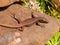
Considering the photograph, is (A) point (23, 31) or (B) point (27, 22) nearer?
(A) point (23, 31)

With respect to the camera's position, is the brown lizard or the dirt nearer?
the dirt

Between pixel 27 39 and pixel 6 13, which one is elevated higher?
pixel 6 13

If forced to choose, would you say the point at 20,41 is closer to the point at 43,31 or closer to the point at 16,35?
the point at 16,35

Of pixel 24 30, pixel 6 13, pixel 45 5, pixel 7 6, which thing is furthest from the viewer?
pixel 45 5

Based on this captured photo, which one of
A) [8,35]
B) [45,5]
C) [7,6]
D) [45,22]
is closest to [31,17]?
[45,22]

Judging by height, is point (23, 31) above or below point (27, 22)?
below

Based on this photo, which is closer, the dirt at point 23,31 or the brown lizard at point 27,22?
the dirt at point 23,31

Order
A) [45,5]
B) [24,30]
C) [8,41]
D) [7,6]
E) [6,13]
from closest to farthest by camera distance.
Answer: [8,41], [24,30], [6,13], [7,6], [45,5]

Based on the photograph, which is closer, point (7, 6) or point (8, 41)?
point (8, 41)
